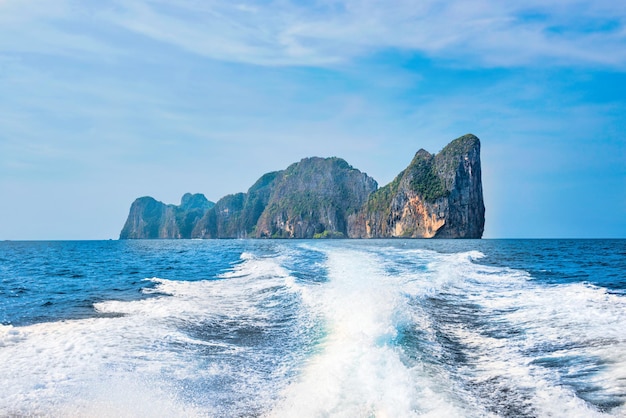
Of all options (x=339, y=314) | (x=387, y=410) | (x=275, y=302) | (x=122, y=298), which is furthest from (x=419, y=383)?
(x=122, y=298)

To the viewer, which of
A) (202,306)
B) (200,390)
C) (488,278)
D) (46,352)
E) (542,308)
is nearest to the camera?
(200,390)

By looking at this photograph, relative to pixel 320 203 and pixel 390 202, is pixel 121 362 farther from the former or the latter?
pixel 320 203

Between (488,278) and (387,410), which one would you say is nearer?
(387,410)

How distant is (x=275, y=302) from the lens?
486 inches

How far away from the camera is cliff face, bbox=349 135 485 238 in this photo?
11538 cm

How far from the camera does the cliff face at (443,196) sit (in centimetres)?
11538

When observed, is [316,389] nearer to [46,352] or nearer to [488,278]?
[46,352]

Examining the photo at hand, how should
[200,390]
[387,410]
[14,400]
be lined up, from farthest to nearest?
1. [200,390]
2. [14,400]
3. [387,410]

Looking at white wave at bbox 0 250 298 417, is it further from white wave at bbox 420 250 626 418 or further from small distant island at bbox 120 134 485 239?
small distant island at bbox 120 134 485 239

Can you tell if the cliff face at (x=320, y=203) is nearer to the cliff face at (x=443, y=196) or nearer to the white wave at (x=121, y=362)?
the cliff face at (x=443, y=196)

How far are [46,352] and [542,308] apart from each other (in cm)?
1054

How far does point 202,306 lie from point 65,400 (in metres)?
6.48

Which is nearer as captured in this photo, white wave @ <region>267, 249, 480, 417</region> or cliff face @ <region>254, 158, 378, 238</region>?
Answer: white wave @ <region>267, 249, 480, 417</region>

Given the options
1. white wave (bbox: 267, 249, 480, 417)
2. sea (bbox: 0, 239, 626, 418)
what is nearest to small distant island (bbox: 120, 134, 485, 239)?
sea (bbox: 0, 239, 626, 418)
